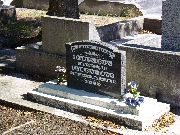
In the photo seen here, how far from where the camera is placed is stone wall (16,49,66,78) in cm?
1056

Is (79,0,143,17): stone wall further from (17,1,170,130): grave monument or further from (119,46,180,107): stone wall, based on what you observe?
(17,1,170,130): grave monument

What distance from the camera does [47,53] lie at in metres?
10.7

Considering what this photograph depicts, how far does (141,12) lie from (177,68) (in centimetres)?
866

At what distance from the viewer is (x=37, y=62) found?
1098 centimetres

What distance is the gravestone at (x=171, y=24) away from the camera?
8.86m

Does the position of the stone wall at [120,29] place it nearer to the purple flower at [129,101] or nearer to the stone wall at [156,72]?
the stone wall at [156,72]

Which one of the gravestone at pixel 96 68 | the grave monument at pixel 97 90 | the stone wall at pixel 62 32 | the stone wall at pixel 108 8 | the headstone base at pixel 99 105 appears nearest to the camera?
the headstone base at pixel 99 105

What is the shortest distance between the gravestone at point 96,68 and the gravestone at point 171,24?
144 centimetres

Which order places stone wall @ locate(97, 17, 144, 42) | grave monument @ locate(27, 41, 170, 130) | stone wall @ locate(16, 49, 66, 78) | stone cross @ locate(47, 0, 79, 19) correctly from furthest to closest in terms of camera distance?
stone cross @ locate(47, 0, 79, 19), stone wall @ locate(97, 17, 144, 42), stone wall @ locate(16, 49, 66, 78), grave monument @ locate(27, 41, 170, 130)

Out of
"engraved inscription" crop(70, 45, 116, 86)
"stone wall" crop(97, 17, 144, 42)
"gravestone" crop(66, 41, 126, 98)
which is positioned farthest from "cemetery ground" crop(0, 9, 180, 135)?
"stone wall" crop(97, 17, 144, 42)

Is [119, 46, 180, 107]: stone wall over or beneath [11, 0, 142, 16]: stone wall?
beneath

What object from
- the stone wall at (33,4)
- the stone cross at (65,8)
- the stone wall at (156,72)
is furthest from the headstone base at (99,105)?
the stone wall at (33,4)

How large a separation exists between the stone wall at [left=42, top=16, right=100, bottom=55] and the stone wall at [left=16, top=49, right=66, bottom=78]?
212 millimetres

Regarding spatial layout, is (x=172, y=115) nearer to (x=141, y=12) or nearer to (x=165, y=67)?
(x=165, y=67)
